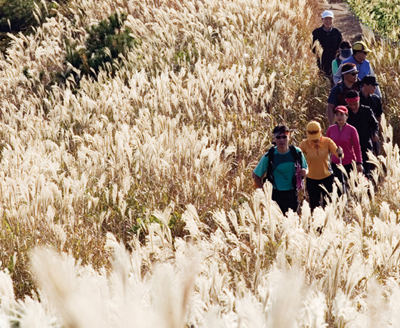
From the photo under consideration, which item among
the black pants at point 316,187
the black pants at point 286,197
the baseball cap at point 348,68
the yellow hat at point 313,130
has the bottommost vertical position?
the black pants at point 316,187

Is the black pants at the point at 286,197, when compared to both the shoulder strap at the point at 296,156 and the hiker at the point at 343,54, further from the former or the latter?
the hiker at the point at 343,54

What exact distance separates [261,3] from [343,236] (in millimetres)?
9426

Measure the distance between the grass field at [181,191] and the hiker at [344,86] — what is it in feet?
2.90

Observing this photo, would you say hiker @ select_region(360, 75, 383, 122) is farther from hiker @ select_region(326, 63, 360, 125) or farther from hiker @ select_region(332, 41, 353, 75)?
hiker @ select_region(332, 41, 353, 75)

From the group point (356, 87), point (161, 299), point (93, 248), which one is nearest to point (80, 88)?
point (356, 87)

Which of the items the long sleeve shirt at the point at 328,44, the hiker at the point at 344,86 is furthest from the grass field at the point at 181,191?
the hiker at the point at 344,86

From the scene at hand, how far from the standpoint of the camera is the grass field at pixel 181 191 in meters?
1.86

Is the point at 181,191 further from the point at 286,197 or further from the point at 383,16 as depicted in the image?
the point at 383,16

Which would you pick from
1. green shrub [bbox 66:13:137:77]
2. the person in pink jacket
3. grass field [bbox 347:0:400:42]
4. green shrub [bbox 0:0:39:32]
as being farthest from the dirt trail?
green shrub [bbox 0:0:39:32]

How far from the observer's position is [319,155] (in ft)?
19.1

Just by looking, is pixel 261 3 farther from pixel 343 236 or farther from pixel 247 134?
pixel 343 236

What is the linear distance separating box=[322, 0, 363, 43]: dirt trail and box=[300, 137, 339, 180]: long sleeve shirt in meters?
6.84

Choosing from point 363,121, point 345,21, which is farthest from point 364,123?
point 345,21

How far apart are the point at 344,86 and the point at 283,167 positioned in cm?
193
